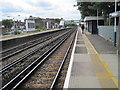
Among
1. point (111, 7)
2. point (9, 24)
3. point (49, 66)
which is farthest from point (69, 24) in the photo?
point (49, 66)

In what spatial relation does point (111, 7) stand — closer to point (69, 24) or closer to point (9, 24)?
point (9, 24)

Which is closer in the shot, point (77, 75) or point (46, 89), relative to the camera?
point (46, 89)

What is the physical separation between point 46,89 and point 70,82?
0.89 m

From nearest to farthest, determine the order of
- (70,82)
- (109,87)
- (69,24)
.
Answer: (109,87) → (70,82) → (69,24)

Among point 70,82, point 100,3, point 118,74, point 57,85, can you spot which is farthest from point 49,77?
point 100,3

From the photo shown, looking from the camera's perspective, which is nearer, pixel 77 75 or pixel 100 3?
pixel 77 75

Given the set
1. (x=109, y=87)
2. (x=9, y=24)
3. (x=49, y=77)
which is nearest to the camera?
(x=109, y=87)

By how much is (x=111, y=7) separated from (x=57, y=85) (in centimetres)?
1859

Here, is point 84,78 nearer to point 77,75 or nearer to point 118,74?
point 77,75

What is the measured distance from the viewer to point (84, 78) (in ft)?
22.6

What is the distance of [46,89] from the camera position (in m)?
6.48

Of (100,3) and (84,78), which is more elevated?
(100,3)

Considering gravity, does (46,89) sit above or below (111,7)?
below

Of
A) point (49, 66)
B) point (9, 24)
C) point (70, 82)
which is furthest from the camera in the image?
point (9, 24)
